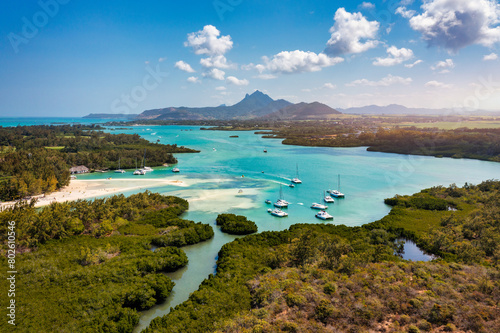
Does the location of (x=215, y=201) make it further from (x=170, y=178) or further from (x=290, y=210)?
(x=170, y=178)

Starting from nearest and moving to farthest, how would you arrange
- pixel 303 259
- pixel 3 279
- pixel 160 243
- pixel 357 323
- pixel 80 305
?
pixel 357 323 < pixel 80 305 < pixel 3 279 < pixel 303 259 < pixel 160 243

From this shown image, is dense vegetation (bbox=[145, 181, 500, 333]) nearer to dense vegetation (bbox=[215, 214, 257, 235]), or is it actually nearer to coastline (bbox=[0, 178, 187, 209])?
dense vegetation (bbox=[215, 214, 257, 235])

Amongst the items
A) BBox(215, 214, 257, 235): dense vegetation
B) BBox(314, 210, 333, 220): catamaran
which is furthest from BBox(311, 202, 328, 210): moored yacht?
BBox(215, 214, 257, 235): dense vegetation

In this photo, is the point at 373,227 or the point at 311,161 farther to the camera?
the point at 311,161

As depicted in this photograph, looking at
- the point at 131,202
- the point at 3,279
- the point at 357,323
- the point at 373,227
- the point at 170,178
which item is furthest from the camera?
the point at 170,178

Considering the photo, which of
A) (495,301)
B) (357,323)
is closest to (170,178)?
(357,323)

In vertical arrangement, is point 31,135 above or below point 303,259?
above
